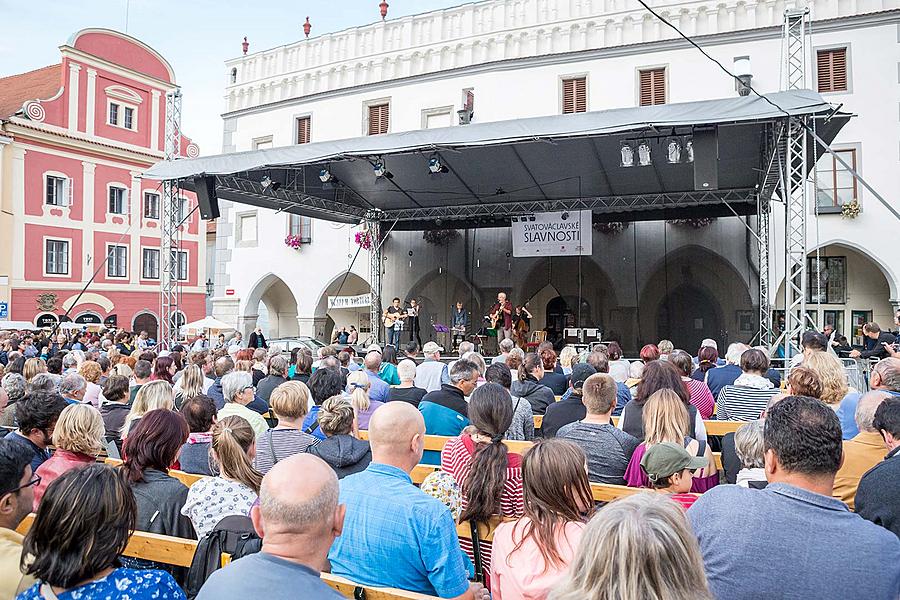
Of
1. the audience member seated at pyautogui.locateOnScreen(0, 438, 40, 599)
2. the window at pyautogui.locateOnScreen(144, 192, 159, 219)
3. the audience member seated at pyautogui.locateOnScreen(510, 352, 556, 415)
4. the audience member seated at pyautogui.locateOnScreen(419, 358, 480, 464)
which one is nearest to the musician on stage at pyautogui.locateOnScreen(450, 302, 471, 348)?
the audience member seated at pyautogui.locateOnScreen(510, 352, 556, 415)

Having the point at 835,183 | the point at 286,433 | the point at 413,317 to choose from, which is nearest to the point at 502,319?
the point at 413,317

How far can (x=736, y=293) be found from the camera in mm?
14195

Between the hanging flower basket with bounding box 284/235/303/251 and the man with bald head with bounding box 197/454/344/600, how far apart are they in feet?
55.7

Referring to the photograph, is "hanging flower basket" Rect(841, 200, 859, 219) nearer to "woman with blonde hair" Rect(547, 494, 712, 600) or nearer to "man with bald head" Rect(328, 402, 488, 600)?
"man with bald head" Rect(328, 402, 488, 600)

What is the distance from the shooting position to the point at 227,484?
2580 mm

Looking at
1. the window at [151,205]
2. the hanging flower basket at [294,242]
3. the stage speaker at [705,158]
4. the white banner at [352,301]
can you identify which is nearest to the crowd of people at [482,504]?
the stage speaker at [705,158]

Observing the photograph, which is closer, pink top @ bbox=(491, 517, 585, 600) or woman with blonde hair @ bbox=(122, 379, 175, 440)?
pink top @ bbox=(491, 517, 585, 600)

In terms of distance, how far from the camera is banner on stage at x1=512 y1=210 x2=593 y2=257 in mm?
13185

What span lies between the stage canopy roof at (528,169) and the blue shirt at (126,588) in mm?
7492

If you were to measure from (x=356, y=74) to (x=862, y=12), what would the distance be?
11.7 meters

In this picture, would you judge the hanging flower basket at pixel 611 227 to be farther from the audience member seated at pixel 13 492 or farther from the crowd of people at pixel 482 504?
the audience member seated at pixel 13 492

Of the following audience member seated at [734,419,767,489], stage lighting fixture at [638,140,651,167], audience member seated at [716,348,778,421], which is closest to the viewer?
audience member seated at [734,419,767,489]

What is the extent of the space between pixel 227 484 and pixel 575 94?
14426 mm

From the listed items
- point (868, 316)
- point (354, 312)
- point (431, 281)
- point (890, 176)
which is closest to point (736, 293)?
point (868, 316)
